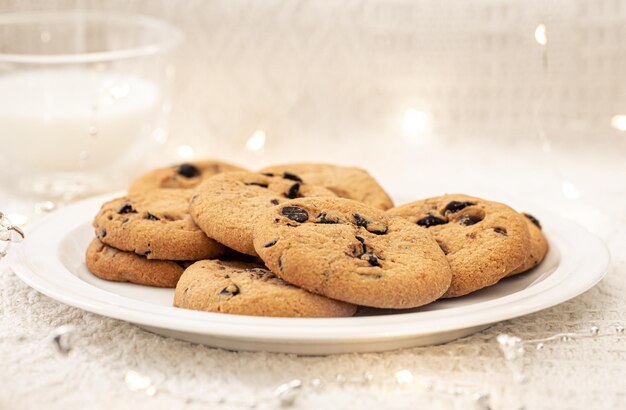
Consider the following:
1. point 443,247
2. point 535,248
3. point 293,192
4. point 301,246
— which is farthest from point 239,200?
point 535,248

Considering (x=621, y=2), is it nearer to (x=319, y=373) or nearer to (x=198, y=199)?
(x=198, y=199)

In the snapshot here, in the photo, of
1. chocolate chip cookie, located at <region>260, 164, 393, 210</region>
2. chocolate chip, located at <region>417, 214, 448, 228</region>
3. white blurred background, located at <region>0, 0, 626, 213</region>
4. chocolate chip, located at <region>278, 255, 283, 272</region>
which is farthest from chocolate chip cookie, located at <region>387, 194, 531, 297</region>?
white blurred background, located at <region>0, 0, 626, 213</region>

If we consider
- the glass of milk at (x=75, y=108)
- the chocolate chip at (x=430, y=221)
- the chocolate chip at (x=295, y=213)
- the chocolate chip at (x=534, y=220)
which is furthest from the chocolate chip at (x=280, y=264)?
the glass of milk at (x=75, y=108)

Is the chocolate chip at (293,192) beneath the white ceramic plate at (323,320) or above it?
above

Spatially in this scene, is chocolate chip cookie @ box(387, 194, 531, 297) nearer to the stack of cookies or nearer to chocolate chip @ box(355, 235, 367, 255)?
the stack of cookies

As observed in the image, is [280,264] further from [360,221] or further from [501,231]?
[501,231]

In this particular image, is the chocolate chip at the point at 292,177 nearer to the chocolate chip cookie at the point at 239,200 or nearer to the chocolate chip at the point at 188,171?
the chocolate chip cookie at the point at 239,200

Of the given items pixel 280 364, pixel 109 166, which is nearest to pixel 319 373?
pixel 280 364
